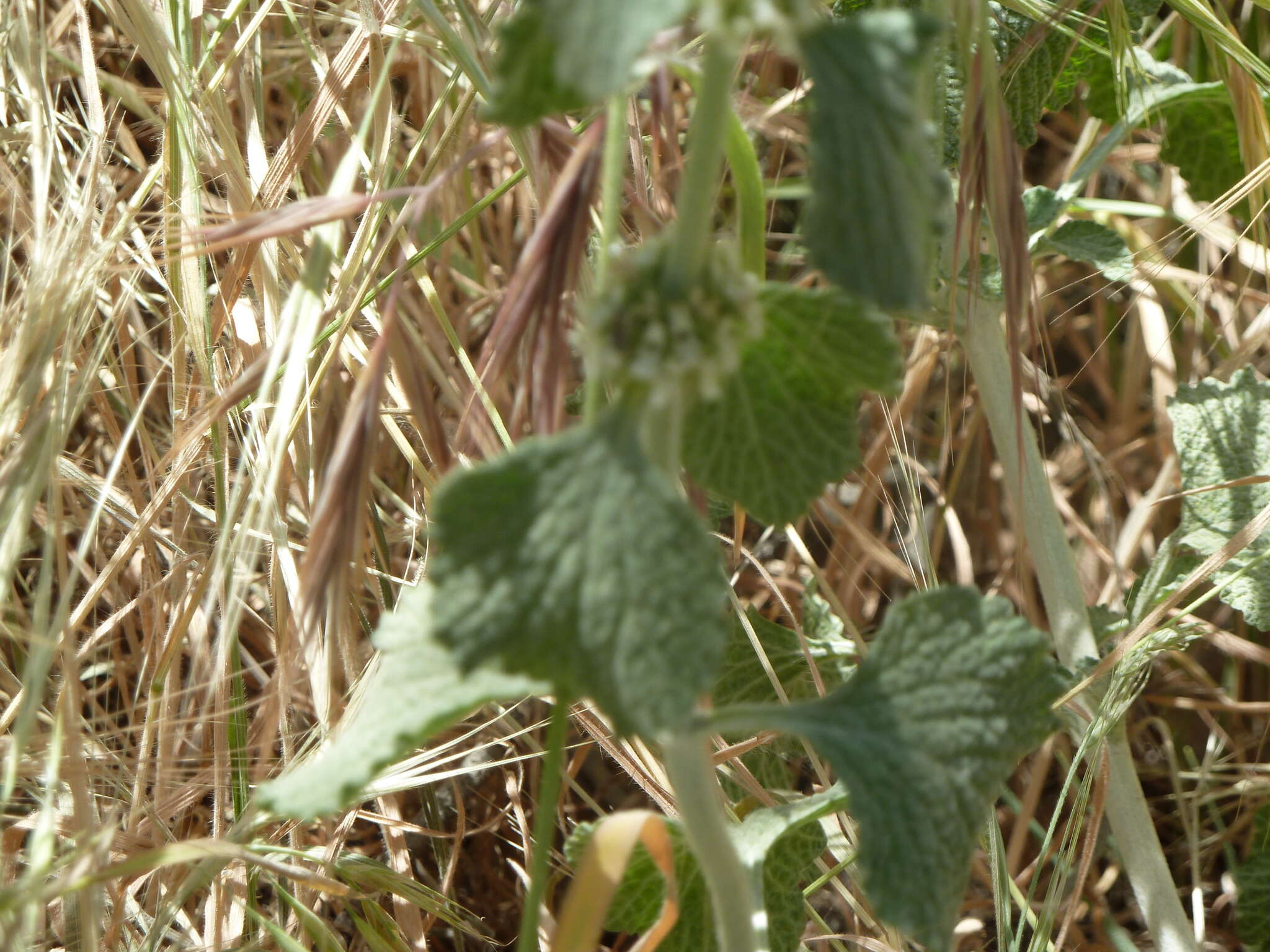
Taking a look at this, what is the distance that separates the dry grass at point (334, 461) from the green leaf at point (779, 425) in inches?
2.8

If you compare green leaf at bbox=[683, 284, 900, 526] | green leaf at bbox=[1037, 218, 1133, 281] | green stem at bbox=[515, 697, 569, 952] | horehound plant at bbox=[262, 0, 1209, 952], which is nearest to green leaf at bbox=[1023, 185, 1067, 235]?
green leaf at bbox=[1037, 218, 1133, 281]

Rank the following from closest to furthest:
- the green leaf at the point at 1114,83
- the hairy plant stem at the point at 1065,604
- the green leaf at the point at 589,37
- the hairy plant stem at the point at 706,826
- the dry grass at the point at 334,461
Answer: the green leaf at the point at 589,37
the hairy plant stem at the point at 706,826
the dry grass at the point at 334,461
the hairy plant stem at the point at 1065,604
the green leaf at the point at 1114,83

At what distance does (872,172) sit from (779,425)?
0.15 meters

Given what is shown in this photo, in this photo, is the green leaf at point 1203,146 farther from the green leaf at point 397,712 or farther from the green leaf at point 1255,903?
the green leaf at point 397,712

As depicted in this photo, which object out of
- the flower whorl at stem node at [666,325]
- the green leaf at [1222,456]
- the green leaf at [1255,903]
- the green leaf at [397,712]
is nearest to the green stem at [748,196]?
the flower whorl at stem node at [666,325]

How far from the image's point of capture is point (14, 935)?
0.54 m

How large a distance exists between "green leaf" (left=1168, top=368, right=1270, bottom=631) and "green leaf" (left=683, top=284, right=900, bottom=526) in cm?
49

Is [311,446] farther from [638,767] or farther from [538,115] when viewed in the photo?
[538,115]

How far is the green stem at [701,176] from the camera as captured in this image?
1.28 feet

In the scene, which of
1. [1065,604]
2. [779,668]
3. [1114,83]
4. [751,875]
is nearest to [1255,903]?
[1065,604]

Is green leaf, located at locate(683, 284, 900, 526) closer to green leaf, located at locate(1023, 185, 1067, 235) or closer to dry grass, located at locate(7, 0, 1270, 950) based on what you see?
dry grass, located at locate(7, 0, 1270, 950)

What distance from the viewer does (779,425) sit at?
1.59 ft

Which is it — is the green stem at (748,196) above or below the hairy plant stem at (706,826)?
above

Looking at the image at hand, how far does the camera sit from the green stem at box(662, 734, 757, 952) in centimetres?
47
